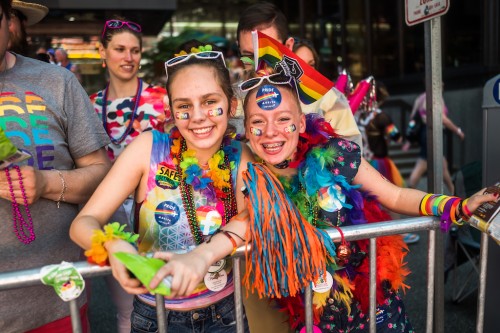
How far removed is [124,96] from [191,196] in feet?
5.17

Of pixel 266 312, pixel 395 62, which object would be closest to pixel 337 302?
pixel 266 312

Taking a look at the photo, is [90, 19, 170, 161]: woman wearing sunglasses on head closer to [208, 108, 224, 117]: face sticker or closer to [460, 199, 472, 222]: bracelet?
[208, 108, 224, 117]: face sticker

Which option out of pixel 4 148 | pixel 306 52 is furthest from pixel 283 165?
pixel 306 52

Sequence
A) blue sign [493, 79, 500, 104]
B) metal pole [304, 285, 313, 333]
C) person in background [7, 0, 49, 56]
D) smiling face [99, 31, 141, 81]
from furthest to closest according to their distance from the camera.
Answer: smiling face [99, 31, 141, 81] → blue sign [493, 79, 500, 104] → person in background [7, 0, 49, 56] → metal pole [304, 285, 313, 333]

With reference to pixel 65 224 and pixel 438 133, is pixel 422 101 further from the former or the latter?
pixel 65 224

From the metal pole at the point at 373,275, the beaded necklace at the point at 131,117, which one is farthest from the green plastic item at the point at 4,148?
the beaded necklace at the point at 131,117

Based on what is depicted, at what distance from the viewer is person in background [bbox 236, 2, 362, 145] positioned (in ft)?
8.76

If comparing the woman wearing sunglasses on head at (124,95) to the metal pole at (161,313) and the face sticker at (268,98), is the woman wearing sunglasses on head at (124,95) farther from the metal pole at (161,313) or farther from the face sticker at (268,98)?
the metal pole at (161,313)

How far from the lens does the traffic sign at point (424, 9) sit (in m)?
2.52

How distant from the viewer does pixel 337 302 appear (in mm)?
2023

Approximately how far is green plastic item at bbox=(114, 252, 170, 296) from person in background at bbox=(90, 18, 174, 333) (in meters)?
1.74

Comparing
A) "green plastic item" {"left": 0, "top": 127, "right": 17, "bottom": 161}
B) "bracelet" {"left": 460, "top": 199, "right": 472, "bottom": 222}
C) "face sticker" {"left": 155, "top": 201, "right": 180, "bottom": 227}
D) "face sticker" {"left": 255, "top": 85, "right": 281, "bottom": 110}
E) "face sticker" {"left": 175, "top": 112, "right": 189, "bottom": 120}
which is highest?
"face sticker" {"left": 255, "top": 85, "right": 281, "bottom": 110}

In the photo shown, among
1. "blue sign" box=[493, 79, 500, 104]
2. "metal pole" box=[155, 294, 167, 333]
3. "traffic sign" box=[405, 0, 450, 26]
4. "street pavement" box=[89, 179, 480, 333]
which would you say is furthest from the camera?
"street pavement" box=[89, 179, 480, 333]

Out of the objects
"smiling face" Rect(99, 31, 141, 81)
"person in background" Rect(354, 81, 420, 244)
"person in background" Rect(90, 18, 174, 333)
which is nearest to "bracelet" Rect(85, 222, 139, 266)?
"person in background" Rect(90, 18, 174, 333)
